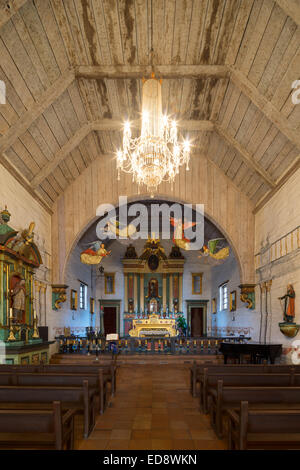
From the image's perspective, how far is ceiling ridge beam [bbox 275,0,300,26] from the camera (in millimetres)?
5884

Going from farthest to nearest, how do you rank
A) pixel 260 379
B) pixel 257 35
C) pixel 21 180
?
pixel 21 180 → pixel 257 35 → pixel 260 379

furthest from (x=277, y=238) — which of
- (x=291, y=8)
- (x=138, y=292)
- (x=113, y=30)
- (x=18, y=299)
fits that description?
(x=138, y=292)

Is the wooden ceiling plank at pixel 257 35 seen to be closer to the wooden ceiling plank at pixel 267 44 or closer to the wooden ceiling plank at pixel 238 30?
the wooden ceiling plank at pixel 267 44

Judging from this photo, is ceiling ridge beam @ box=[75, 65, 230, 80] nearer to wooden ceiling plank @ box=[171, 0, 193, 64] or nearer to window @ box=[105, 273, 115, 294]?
wooden ceiling plank @ box=[171, 0, 193, 64]

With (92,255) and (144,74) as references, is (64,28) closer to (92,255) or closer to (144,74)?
(144,74)

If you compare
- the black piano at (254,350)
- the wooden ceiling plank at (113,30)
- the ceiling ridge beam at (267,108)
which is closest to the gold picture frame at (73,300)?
the black piano at (254,350)

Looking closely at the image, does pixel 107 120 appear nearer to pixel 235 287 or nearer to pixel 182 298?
pixel 235 287

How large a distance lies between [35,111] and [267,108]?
17.7ft

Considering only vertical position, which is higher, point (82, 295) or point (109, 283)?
point (109, 283)

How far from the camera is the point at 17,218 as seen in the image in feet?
31.2

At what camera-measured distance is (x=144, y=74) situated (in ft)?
29.2

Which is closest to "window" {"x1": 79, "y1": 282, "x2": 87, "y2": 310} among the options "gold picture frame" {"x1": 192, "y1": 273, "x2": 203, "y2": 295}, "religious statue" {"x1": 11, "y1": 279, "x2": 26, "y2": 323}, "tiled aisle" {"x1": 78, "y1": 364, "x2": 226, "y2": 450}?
"gold picture frame" {"x1": 192, "y1": 273, "x2": 203, "y2": 295}

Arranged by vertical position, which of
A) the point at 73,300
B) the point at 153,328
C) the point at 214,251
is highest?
the point at 214,251

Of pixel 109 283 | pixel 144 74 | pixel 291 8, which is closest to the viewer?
pixel 291 8
